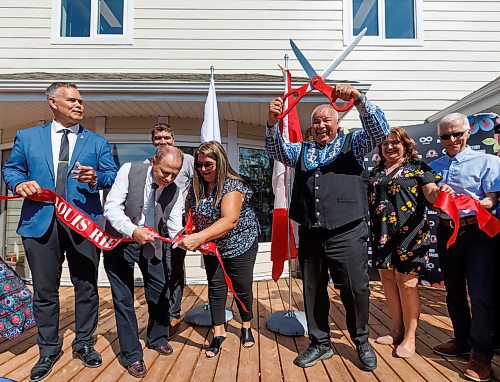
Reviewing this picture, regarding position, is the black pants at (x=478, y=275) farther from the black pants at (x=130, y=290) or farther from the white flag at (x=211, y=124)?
the white flag at (x=211, y=124)

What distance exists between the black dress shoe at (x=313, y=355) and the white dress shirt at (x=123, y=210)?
124cm

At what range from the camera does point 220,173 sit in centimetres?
237

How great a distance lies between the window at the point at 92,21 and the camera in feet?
18.0

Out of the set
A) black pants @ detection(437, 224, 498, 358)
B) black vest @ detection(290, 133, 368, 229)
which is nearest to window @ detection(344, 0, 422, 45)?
black vest @ detection(290, 133, 368, 229)

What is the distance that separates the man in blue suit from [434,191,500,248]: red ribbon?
2.23 metres

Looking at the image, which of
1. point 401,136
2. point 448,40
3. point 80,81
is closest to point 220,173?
point 401,136

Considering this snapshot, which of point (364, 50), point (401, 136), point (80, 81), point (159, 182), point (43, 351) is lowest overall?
point (43, 351)

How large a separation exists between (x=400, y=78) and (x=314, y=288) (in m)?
4.49

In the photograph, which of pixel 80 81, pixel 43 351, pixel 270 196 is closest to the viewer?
pixel 43 351

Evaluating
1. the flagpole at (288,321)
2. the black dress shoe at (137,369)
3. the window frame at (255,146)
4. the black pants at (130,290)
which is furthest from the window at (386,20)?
the black dress shoe at (137,369)

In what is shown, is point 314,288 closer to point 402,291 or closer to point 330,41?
Result: point 402,291

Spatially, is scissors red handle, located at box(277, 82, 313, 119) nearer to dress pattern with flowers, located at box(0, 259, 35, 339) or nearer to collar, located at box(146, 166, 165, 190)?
collar, located at box(146, 166, 165, 190)

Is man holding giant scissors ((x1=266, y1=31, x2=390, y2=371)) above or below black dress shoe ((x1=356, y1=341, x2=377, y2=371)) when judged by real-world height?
above

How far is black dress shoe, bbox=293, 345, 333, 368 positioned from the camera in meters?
2.33
